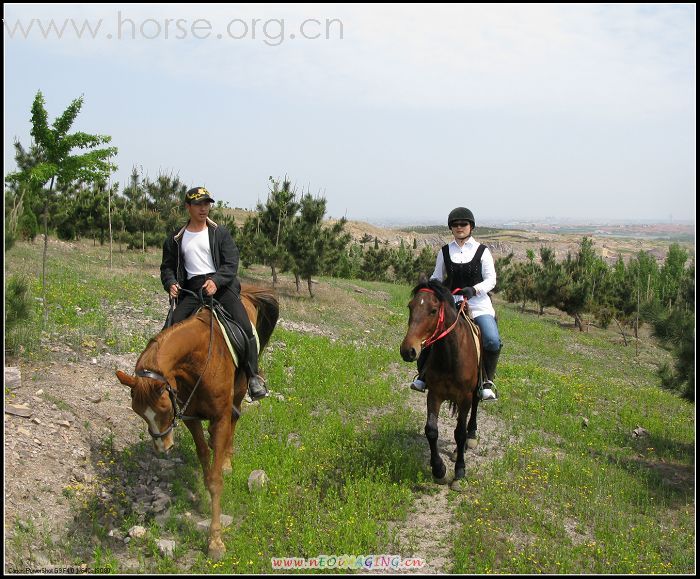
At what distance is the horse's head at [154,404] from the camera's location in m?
4.27

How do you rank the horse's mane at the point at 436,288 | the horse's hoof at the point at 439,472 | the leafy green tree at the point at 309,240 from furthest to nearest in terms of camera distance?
the leafy green tree at the point at 309,240, the horse's hoof at the point at 439,472, the horse's mane at the point at 436,288

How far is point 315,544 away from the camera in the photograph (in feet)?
16.3

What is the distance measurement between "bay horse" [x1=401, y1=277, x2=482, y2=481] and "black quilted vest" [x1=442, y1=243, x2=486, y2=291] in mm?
431

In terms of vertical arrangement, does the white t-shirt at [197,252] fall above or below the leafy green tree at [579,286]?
above

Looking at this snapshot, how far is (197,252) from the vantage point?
596 centimetres

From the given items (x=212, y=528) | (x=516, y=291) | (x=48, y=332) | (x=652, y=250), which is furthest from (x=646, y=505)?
(x=652, y=250)

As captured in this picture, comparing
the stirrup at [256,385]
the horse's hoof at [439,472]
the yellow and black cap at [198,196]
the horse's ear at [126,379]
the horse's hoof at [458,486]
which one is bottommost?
the horse's hoof at [458,486]

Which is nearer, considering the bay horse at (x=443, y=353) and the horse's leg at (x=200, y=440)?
the horse's leg at (x=200, y=440)

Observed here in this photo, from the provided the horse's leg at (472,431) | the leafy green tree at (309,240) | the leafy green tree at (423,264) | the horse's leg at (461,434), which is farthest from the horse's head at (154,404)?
the leafy green tree at (423,264)

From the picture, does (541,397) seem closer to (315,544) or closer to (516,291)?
(315,544)

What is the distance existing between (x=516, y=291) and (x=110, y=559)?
45.8 meters

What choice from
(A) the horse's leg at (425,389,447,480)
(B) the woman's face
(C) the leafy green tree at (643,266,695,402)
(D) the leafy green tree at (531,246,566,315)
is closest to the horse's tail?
(A) the horse's leg at (425,389,447,480)

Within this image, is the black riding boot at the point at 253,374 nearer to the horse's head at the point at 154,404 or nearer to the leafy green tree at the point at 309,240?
the horse's head at the point at 154,404

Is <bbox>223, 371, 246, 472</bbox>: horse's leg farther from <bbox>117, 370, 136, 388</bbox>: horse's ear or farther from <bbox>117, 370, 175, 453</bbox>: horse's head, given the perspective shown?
<bbox>117, 370, 136, 388</bbox>: horse's ear
